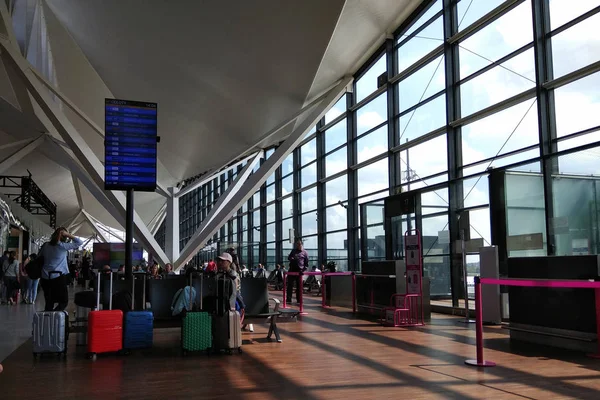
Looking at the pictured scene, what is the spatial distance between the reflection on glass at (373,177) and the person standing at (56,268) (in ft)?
36.5

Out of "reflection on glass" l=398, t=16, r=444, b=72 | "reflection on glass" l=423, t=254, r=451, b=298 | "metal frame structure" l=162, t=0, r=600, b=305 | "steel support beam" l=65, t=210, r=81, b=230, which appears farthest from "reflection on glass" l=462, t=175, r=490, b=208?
"steel support beam" l=65, t=210, r=81, b=230

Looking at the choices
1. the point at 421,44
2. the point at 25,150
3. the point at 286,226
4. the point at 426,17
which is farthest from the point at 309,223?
the point at 25,150

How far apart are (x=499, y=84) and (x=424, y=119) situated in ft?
10.2

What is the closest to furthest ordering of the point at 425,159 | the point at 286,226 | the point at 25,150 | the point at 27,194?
1. the point at 425,159
2. the point at 25,150
3. the point at 286,226
4. the point at 27,194

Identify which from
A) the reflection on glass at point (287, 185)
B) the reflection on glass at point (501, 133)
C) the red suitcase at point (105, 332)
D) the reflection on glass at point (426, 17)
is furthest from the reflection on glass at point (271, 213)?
the red suitcase at point (105, 332)

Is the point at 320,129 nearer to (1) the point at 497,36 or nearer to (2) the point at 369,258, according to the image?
(2) the point at 369,258

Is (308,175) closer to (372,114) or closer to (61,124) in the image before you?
(372,114)

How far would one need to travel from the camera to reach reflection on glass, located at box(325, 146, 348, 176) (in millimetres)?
20078

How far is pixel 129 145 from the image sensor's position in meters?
8.40

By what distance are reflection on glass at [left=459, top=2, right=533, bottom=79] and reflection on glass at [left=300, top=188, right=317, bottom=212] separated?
1036cm

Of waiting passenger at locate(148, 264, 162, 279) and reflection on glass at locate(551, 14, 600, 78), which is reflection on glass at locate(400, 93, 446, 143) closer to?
reflection on glass at locate(551, 14, 600, 78)

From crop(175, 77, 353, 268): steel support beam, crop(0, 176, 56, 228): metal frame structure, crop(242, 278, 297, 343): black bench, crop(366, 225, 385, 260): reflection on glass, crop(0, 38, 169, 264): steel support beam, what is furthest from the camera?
crop(0, 176, 56, 228): metal frame structure

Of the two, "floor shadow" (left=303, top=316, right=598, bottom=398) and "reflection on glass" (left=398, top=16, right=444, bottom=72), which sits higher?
"reflection on glass" (left=398, top=16, right=444, bottom=72)

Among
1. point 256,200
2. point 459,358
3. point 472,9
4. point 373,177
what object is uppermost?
point 472,9
